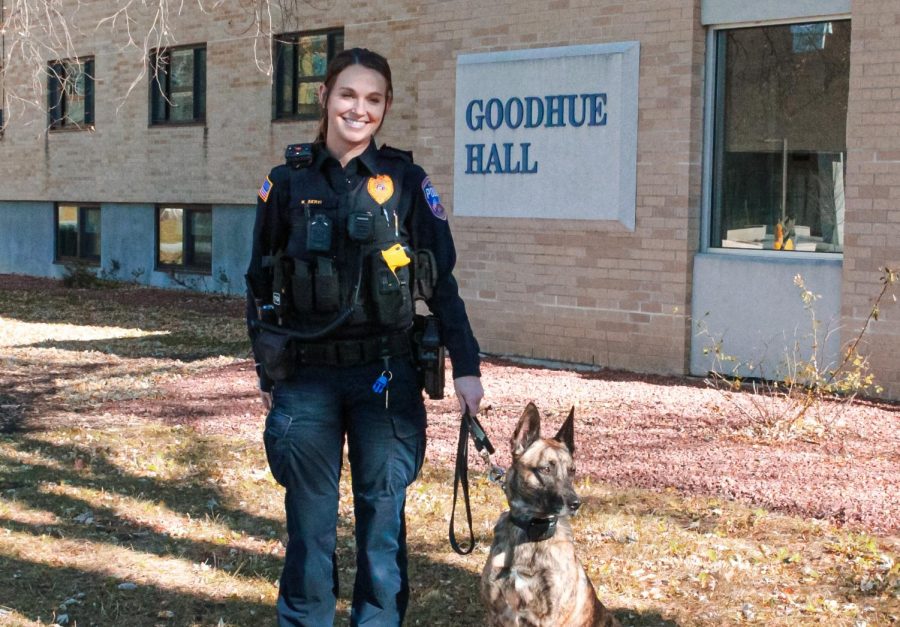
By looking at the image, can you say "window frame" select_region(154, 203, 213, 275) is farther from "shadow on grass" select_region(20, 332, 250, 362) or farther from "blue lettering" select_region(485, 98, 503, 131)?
"blue lettering" select_region(485, 98, 503, 131)

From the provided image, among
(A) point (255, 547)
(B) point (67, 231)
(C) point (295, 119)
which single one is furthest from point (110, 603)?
(B) point (67, 231)

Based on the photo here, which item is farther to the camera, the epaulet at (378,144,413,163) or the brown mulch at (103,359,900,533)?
the brown mulch at (103,359,900,533)

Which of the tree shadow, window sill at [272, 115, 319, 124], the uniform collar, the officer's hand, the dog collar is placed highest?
window sill at [272, 115, 319, 124]

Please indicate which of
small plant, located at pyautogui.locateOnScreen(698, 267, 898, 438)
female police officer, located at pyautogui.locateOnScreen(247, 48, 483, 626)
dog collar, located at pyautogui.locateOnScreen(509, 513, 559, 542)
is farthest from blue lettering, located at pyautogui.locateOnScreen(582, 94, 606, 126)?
dog collar, located at pyautogui.locateOnScreen(509, 513, 559, 542)

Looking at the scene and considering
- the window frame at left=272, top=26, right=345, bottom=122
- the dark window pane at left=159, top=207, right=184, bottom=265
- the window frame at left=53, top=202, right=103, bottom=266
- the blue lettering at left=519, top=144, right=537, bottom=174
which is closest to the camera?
the blue lettering at left=519, top=144, right=537, bottom=174

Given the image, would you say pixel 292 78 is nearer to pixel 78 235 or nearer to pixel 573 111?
pixel 78 235

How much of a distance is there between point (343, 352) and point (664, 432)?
5080 millimetres

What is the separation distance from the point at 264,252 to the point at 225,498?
3308 millimetres

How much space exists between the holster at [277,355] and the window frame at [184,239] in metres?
17.4

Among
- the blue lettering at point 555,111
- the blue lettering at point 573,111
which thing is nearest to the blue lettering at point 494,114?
the blue lettering at point 555,111

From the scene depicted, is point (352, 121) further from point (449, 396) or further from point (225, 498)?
point (449, 396)

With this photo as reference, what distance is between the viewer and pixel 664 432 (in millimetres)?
8680

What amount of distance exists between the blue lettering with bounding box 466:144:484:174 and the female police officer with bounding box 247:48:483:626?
27.9ft

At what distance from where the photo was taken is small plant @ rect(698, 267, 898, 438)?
27.6ft
